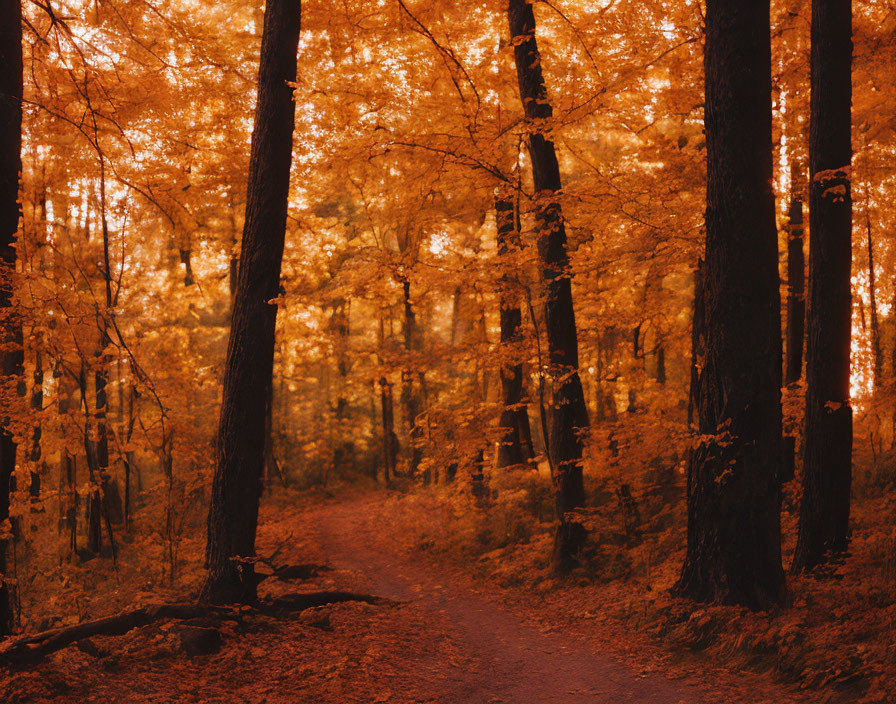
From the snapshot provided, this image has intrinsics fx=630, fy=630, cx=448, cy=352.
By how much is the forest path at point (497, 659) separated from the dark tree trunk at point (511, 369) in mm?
2593

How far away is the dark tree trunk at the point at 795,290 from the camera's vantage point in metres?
10.6

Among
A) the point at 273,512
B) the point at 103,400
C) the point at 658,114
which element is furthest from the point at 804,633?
the point at 273,512

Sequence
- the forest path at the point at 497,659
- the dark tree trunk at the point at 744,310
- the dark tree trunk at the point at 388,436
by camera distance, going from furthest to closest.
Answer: the dark tree trunk at the point at 388,436
the dark tree trunk at the point at 744,310
the forest path at the point at 497,659

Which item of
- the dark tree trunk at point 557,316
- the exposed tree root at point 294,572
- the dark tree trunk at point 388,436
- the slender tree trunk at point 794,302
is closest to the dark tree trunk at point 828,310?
the dark tree trunk at point 557,316

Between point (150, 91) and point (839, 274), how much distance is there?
9.08 m

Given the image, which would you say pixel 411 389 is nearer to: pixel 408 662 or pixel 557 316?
pixel 557 316

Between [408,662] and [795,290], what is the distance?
883 cm

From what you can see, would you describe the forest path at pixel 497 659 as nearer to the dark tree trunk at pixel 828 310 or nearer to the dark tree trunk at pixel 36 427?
the dark tree trunk at pixel 828 310

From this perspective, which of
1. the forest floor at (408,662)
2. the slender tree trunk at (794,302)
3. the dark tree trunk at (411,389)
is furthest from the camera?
the dark tree trunk at (411,389)

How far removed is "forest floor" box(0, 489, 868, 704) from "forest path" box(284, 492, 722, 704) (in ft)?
0.07

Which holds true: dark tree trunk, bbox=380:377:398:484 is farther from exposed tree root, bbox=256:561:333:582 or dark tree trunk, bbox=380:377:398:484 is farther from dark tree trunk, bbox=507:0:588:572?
exposed tree root, bbox=256:561:333:582

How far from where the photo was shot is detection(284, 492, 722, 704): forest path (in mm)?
5184

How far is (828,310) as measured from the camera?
22.9 feet

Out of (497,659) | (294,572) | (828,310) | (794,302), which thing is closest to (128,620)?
(294,572)
